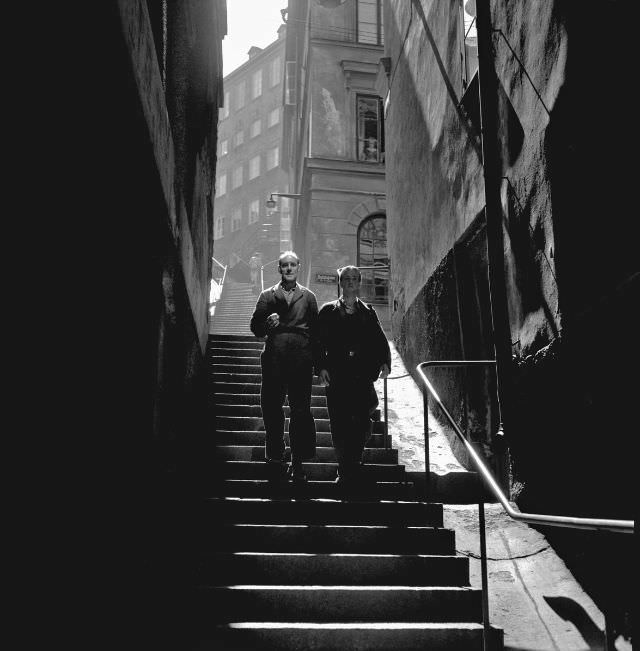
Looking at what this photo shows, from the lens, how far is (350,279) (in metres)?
4.86

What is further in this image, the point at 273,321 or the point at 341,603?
the point at 273,321

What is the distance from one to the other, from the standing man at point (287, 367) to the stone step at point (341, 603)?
4.02 ft

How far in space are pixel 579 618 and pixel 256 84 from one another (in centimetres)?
5007

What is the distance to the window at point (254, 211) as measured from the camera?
45.4 meters

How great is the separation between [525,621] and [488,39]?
427cm

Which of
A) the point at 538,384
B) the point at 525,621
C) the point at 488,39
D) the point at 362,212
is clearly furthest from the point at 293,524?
the point at 362,212

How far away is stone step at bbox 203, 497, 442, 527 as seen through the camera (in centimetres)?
420

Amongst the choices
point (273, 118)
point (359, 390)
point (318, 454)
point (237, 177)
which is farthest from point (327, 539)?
point (237, 177)

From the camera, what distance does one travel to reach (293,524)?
13.7ft

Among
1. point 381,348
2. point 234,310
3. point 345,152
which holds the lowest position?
point 381,348

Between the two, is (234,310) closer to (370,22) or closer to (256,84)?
(370,22)

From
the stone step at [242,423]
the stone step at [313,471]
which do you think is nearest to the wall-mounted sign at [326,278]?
the stone step at [242,423]

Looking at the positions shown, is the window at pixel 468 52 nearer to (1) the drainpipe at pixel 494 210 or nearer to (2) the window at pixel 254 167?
(1) the drainpipe at pixel 494 210

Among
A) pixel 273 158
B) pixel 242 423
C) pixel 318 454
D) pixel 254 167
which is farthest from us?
pixel 254 167
